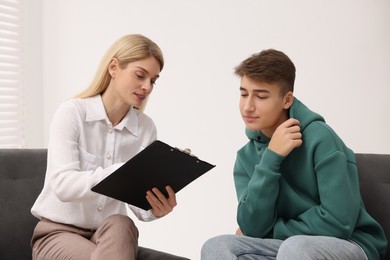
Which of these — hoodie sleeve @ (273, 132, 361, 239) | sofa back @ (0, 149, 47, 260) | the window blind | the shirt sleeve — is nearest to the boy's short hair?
hoodie sleeve @ (273, 132, 361, 239)

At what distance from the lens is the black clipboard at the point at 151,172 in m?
1.65

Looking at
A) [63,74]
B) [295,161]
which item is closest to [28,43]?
[63,74]

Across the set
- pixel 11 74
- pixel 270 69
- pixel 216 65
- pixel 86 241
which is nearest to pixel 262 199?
pixel 270 69

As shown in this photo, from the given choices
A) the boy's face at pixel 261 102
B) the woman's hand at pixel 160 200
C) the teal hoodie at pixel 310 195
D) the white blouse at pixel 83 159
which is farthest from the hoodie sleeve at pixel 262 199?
the white blouse at pixel 83 159

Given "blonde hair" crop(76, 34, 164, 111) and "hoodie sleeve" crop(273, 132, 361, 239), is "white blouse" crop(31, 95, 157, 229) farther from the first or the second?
"hoodie sleeve" crop(273, 132, 361, 239)

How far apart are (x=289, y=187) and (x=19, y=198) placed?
3.25 feet

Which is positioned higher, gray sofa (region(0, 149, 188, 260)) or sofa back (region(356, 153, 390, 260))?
sofa back (region(356, 153, 390, 260))

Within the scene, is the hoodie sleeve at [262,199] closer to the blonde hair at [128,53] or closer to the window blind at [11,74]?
the blonde hair at [128,53]

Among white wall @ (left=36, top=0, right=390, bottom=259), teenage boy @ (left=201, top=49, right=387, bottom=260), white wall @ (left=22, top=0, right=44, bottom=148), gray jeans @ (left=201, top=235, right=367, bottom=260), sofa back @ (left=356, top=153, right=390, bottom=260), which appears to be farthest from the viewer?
white wall @ (left=22, top=0, right=44, bottom=148)

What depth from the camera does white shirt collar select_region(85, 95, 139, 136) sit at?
202 centimetres

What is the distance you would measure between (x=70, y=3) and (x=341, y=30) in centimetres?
164

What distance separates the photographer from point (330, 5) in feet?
8.98

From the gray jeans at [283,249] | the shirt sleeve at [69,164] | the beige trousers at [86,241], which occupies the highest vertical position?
the shirt sleeve at [69,164]

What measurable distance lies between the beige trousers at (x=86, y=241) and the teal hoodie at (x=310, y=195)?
1.27ft
